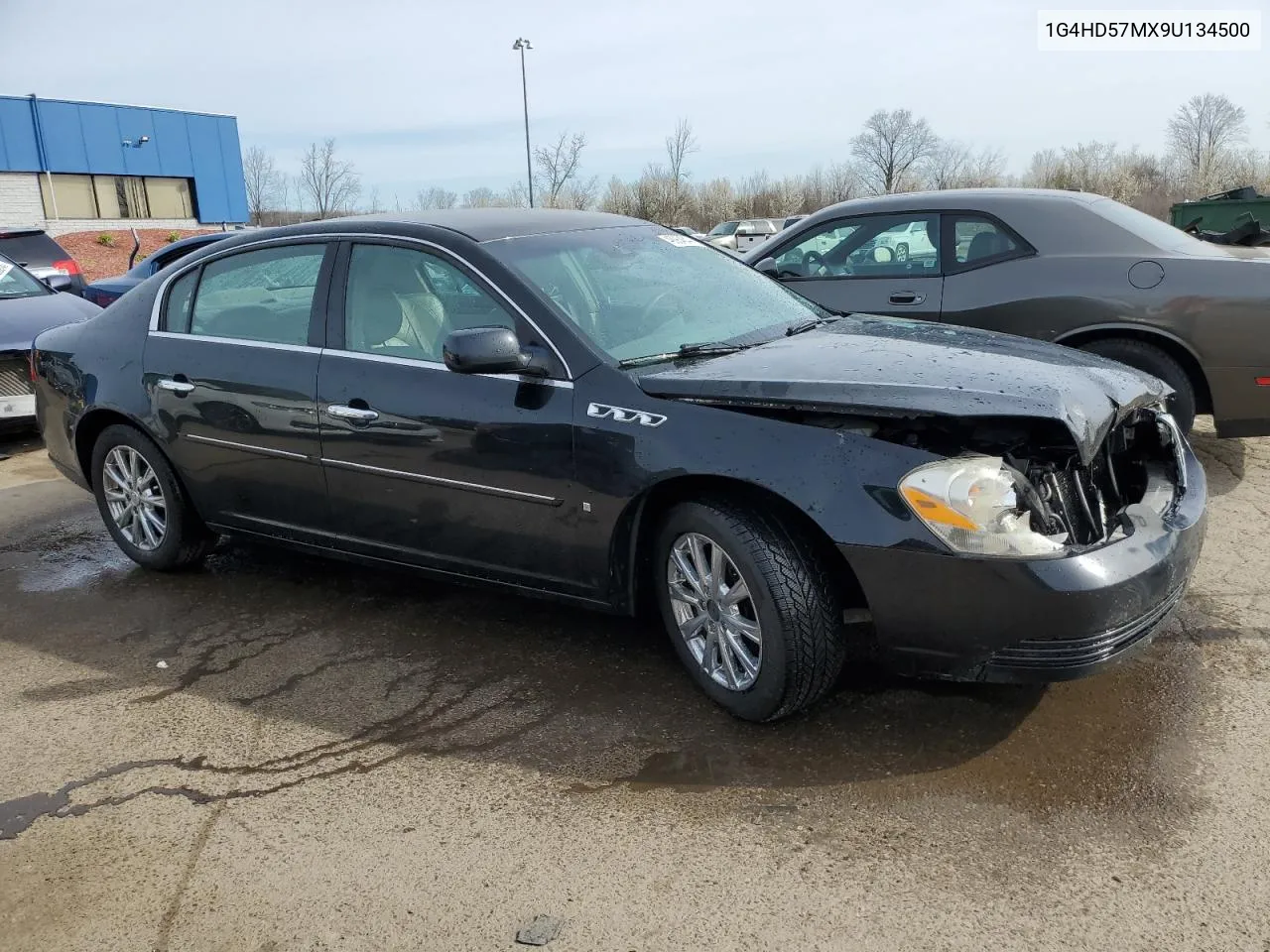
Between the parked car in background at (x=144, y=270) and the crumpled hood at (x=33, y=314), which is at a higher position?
the parked car in background at (x=144, y=270)

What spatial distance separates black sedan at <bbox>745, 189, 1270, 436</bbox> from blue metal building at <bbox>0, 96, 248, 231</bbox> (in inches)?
1558

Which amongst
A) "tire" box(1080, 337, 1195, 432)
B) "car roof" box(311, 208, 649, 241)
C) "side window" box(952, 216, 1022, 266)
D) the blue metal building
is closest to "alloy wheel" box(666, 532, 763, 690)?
"car roof" box(311, 208, 649, 241)

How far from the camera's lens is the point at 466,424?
3.67 m

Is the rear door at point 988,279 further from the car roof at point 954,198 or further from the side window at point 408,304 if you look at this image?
the side window at point 408,304

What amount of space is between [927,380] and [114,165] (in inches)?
1812

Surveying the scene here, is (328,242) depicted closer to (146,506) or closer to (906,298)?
(146,506)

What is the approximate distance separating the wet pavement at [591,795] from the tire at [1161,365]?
53.7 inches

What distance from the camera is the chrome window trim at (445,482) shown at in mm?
3570

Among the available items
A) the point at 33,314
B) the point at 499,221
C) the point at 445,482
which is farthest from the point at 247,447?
the point at 33,314

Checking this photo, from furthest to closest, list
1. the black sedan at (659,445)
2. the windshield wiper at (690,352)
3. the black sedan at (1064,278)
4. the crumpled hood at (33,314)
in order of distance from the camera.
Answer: the crumpled hood at (33,314) < the black sedan at (1064,278) < the windshield wiper at (690,352) < the black sedan at (659,445)

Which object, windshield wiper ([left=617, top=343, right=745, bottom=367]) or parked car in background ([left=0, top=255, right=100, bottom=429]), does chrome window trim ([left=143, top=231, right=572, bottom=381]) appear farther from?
parked car in background ([left=0, top=255, right=100, bottom=429])

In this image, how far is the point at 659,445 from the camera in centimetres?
326

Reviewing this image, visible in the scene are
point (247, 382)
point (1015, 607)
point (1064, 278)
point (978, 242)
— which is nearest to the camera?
point (1015, 607)

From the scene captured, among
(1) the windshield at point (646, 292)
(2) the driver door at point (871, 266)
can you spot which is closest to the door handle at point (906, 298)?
(2) the driver door at point (871, 266)
